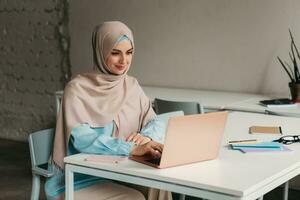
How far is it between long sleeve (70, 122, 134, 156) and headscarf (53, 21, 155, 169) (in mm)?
41

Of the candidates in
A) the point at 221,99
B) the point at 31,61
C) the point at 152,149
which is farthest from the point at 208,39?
the point at 152,149

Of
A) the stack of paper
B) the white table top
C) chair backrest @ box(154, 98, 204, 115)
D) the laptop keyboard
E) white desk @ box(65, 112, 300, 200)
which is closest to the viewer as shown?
white desk @ box(65, 112, 300, 200)

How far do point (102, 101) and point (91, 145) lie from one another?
1.12 ft

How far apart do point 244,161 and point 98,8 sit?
3221 mm

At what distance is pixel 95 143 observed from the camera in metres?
2.04

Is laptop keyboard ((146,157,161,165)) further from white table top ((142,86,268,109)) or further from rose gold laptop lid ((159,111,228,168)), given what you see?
white table top ((142,86,268,109))

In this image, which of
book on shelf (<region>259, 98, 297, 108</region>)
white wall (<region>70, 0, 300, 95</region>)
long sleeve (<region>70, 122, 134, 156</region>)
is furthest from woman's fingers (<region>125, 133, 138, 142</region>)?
white wall (<region>70, 0, 300, 95</region>)

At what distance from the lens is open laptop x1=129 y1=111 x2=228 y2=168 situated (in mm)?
1721

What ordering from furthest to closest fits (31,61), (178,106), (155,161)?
1. (31,61)
2. (178,106)
3. (155,161)

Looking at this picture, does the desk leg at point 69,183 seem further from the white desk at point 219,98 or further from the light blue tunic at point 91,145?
the white desk at point 219,98

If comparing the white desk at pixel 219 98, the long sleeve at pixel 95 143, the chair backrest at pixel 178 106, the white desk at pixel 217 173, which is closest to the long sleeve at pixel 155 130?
the long sleeve at pixel 95 143

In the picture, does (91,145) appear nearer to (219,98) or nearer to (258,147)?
(258,147)

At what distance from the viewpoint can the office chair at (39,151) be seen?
7.36ft

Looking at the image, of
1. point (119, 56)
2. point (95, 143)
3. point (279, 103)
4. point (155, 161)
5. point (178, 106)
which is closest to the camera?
point (155, 161)
